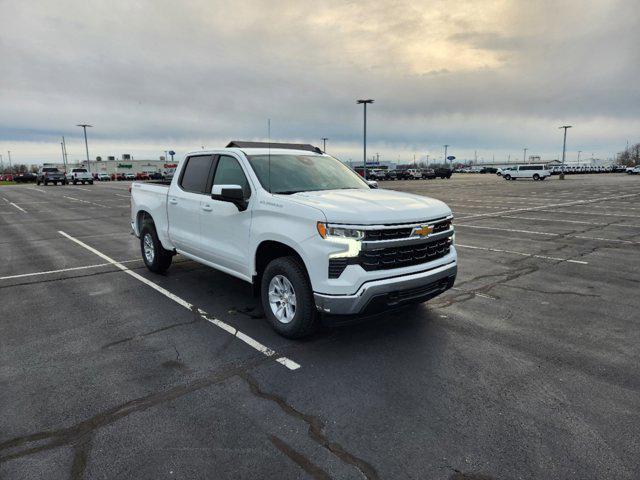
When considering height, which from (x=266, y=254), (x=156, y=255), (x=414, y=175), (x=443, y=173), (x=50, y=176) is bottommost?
(x=156, y=255)

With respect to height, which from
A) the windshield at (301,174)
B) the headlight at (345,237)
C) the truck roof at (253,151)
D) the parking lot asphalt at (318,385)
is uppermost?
the truck roof at (253,151)

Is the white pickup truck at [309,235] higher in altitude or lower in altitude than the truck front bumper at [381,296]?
higher

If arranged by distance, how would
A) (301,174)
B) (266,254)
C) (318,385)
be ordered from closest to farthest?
1. (318,385)
2. (266,254)
3. (301,174)

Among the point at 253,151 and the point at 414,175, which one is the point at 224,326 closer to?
the point at 253,151

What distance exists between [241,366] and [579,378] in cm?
303

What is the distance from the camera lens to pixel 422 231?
432 centimetres

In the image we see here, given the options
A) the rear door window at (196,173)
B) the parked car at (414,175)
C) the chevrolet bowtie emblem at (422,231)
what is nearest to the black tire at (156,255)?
the rear door window at (196,173)

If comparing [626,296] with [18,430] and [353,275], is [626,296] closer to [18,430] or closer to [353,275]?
[353,275]

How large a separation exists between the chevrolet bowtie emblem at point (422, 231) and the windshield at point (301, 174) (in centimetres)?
141

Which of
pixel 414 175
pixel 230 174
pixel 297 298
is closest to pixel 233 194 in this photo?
pixel 230 174

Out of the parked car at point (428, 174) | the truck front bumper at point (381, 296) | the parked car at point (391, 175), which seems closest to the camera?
the truck front bumper at point (381, 296)

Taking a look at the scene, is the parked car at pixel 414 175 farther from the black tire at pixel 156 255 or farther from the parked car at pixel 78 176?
the black tire at pixel 156 255

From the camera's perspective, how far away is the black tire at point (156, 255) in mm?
7160

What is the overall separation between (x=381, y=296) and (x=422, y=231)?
0.84 metres
